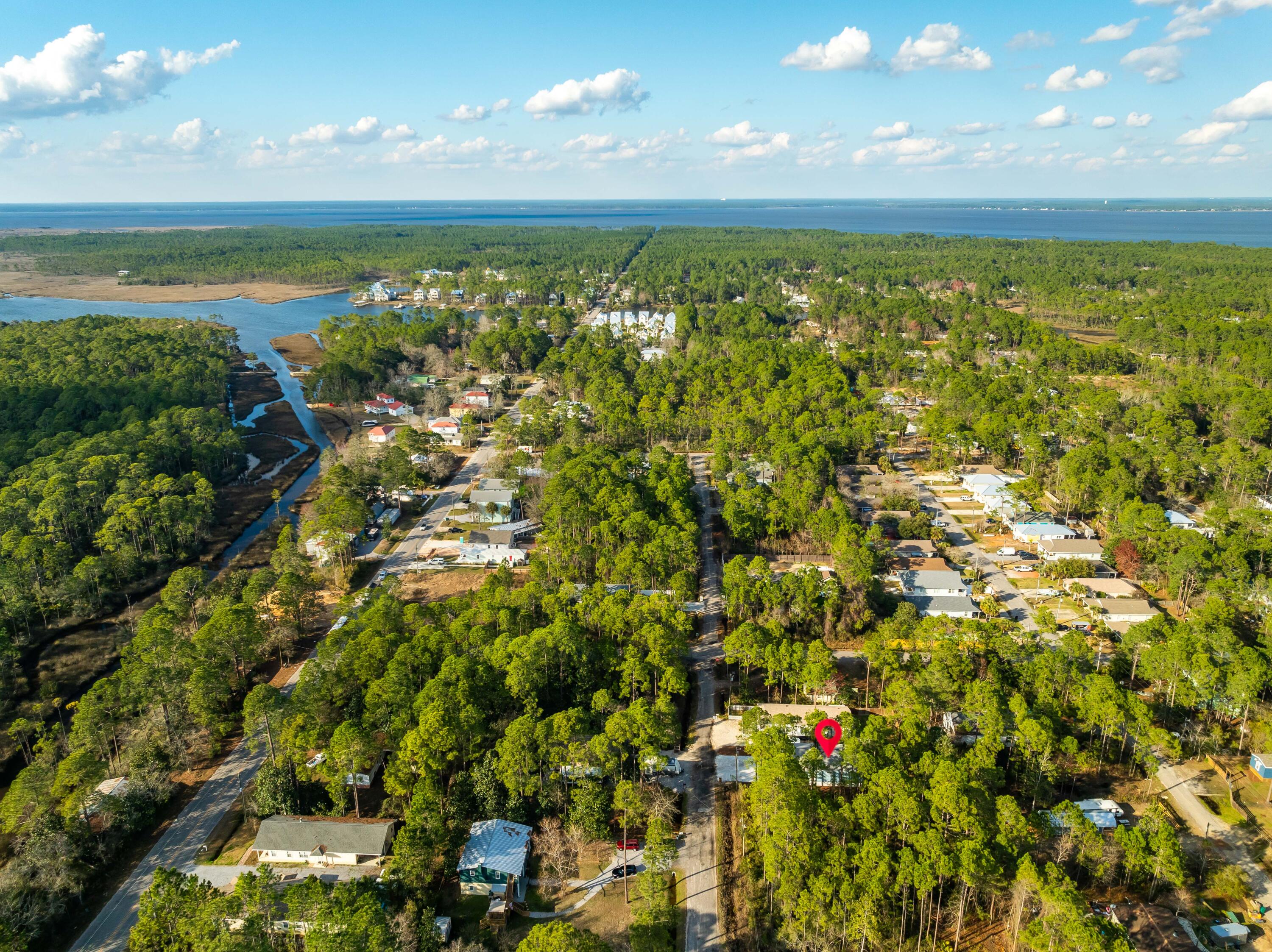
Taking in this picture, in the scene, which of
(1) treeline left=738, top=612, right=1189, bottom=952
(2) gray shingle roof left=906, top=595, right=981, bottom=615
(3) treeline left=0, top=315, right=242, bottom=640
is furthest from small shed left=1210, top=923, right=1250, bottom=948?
(3) treeline left=0, top=315, right=242, bottom=640

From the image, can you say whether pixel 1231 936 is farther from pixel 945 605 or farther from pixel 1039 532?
pixel 1039 532

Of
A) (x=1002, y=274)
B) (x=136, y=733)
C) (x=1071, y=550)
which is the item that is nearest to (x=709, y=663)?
(x=136, y=733)

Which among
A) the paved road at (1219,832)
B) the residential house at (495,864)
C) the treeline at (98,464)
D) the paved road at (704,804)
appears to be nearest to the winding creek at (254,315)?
the treeline at (98,464)

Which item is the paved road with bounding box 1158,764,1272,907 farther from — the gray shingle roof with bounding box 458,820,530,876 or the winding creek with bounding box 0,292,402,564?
the winding creek with bounding box 0,292,402,564

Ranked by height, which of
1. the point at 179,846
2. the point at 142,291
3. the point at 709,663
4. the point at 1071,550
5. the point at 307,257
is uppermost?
the point at 307,257

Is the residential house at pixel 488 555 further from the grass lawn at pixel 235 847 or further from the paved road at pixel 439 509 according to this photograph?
the grass lawn at pixel 235 847

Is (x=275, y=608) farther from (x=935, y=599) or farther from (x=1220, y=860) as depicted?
(x=1220, y=860)
